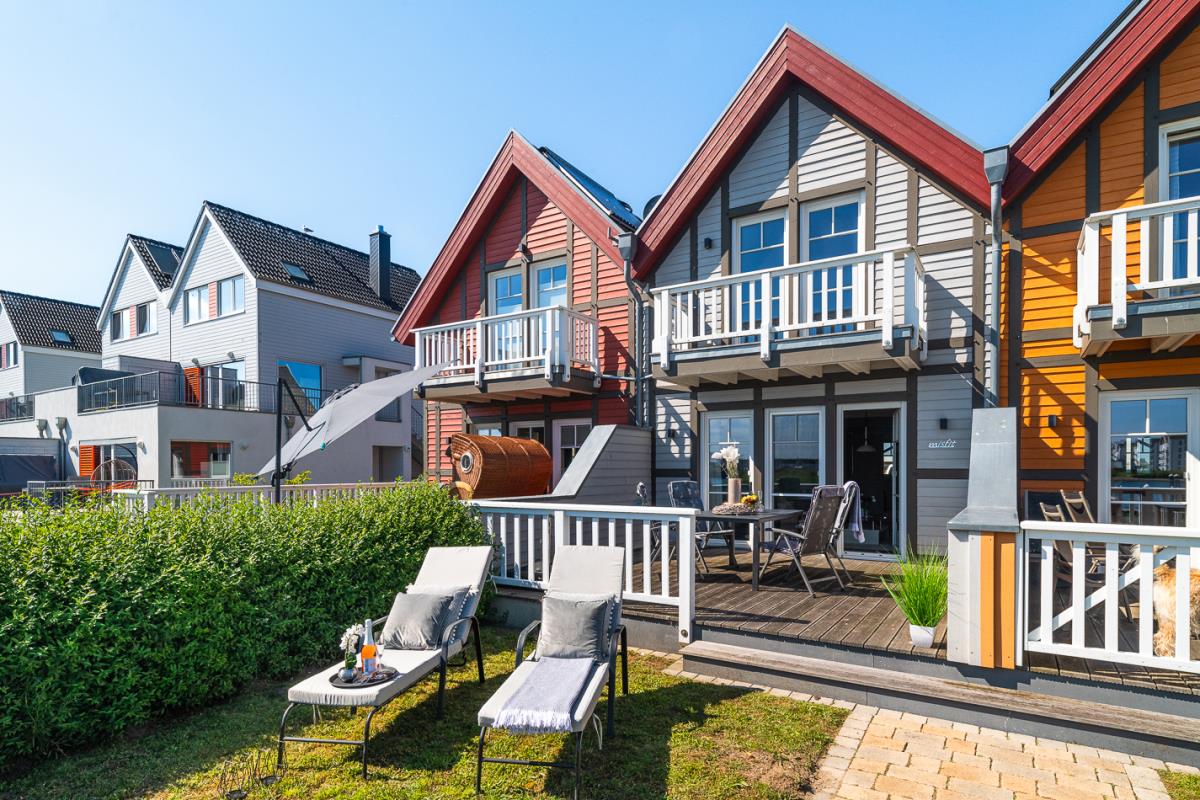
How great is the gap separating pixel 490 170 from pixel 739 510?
8079 mm

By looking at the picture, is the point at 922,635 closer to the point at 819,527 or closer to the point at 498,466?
the point at 819,527

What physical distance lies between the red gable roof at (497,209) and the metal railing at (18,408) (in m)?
17.7

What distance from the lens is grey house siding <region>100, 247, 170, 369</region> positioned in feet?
74.3

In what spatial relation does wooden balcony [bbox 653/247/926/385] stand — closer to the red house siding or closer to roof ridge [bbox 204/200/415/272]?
the red house siding

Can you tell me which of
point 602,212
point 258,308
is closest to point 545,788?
point 602,212

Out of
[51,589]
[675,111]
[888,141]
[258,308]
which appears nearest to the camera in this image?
[51,589]

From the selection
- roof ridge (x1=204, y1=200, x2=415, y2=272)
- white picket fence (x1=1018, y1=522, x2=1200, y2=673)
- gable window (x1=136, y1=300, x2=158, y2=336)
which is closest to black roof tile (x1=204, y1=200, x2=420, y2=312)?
roof ridge (x1=204, y1=200, x2=415, y2=272)

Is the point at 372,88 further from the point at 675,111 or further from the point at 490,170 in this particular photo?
the point at 675,111

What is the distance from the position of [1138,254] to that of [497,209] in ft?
30.9

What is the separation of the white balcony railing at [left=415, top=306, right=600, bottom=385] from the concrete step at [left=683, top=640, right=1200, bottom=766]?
18.6ft

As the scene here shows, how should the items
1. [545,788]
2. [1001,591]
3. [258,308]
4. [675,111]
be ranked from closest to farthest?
[545,788] < [1001,591] < [675,111] < [258,308]

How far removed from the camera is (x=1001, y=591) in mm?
4031

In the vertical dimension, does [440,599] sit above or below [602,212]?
below

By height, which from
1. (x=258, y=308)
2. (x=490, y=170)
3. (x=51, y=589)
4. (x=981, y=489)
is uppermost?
(x=490, y=170)
